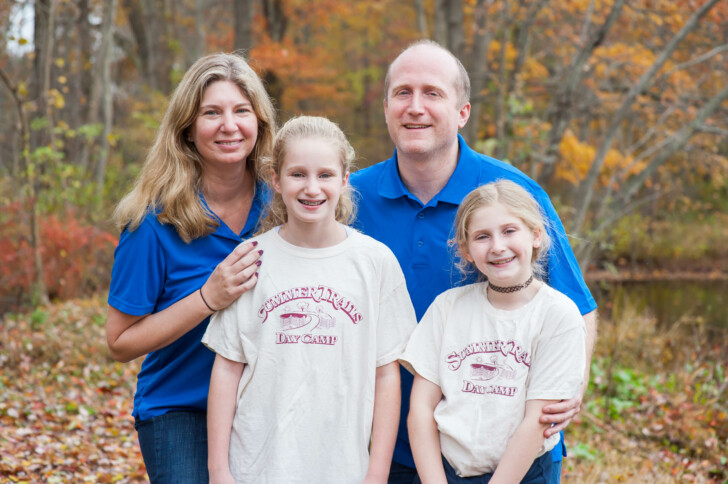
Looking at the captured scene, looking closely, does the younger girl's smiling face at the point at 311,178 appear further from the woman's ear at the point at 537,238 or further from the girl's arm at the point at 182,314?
the woman's ear at the point at 537,238

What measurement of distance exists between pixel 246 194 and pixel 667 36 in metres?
9.73

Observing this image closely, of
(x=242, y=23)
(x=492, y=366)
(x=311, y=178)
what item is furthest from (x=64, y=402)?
(x=242, y=23)

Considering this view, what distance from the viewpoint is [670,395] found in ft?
20.7

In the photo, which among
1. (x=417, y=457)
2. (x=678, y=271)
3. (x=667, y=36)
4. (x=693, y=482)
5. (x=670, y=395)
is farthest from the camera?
(x=678, y=271)

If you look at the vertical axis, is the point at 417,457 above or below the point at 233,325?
below

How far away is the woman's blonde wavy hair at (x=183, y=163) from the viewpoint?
2818mm

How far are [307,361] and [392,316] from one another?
13.6 inches

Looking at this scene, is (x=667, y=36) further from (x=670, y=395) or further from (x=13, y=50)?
(x=13, y=50)

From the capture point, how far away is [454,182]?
2.95 metres

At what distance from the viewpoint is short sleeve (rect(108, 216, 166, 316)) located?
9.14ft

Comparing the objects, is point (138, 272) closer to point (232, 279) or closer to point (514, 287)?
point (232, 279)

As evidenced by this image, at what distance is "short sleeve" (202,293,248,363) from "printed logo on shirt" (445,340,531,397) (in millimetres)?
761

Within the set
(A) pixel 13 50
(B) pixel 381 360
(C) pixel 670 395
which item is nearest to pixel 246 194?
(B) pixel 381 360

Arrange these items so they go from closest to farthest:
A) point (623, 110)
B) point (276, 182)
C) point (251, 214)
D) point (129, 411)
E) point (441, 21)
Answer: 1. point (276, 182)
2. point (251, 214)
3. point (129, 411)
4. point (623, 110)
5. point (441, 21)
